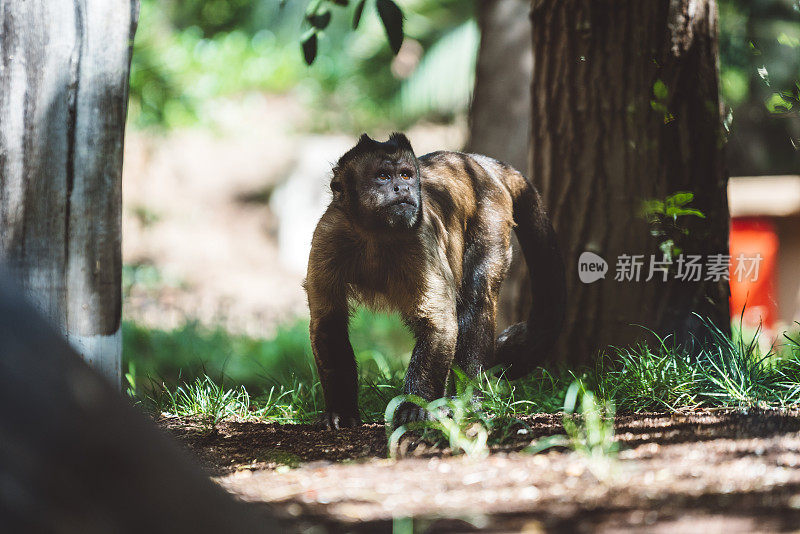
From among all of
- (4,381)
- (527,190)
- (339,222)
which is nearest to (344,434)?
(339,222)

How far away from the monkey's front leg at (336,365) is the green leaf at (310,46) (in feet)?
4.28

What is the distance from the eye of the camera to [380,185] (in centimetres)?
376

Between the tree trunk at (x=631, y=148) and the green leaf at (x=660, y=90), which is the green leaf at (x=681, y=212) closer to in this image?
the tree trunk at (x=631, y=148)

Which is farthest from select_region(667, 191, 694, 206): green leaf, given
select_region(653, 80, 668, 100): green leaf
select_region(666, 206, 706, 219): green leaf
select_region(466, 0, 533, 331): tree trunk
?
select_region(466, 0, 533, 331): tree trunk

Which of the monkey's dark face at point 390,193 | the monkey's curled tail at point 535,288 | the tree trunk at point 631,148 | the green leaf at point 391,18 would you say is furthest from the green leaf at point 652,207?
the green leaf at point 391,18

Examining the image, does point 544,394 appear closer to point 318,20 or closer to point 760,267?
point 318,20

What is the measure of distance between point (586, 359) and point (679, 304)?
61 centimetres

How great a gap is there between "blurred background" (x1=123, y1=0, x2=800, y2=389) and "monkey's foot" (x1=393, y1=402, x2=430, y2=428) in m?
1.21

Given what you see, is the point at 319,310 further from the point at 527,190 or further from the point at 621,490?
the point at 621,490

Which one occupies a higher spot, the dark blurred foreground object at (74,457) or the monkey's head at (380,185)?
the monkey's head at (380,185)

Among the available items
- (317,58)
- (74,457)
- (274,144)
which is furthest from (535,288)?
(274,144)

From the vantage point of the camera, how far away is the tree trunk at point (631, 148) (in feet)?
14.4

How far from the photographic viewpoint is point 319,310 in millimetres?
3932

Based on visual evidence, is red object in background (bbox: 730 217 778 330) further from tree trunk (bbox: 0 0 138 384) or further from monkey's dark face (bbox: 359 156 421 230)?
tree trunk (bbox: 0 0 138 384)
